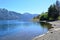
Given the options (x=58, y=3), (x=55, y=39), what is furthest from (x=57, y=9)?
(x=55, y=39)

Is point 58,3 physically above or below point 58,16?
above

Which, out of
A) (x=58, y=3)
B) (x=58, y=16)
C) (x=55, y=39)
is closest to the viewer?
(x=55, y=39)

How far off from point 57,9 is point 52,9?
157 inches

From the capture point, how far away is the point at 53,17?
3939 inches

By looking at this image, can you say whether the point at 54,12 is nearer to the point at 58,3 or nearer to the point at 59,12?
the point at 59,12

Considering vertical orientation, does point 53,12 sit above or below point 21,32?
above

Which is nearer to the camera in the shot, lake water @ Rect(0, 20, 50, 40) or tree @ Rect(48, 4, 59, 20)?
lake water @ Rect(0, 20, 50, 40)

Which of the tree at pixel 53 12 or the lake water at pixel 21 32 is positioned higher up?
the tree at pixel 53 12

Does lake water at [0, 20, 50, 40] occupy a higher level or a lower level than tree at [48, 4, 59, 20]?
lower

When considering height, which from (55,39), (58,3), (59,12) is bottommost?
(55,39)

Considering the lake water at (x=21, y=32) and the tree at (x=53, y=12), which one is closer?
the lake water at (x=21, y=32)

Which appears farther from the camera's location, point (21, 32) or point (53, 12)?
point (53, 12)

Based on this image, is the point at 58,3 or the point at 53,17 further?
the point at 58,3

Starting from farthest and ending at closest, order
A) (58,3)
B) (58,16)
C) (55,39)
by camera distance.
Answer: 1. (58,3)
2. (58,16)
3. (55,39)
